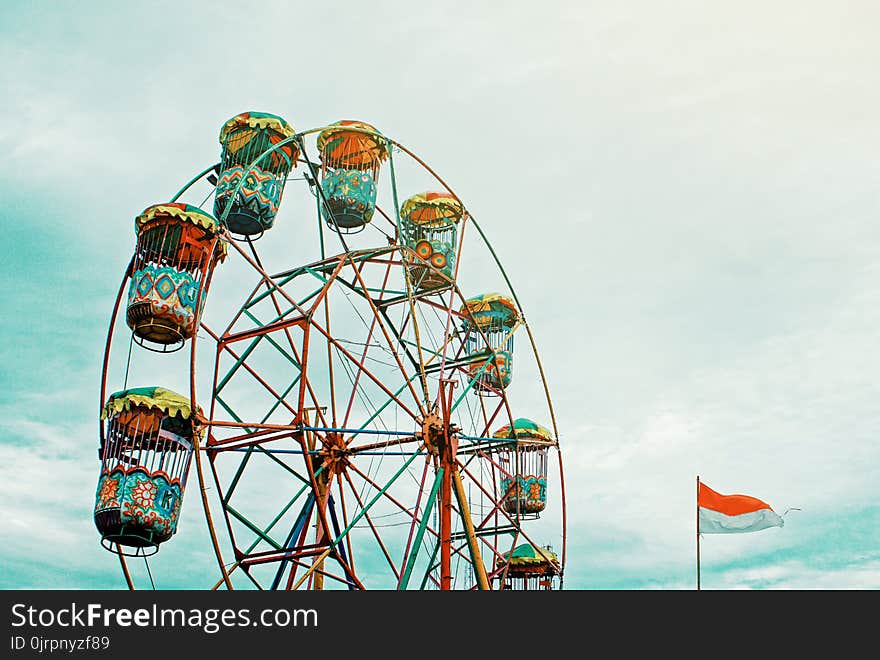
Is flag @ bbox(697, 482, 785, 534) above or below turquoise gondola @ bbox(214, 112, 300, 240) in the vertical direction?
below

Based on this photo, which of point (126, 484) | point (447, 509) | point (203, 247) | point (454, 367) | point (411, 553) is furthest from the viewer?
point (454, 367)

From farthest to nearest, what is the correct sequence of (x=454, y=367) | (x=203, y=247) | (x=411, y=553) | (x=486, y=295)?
(x=486, y=295), (x=454, y=367), (x=411, y=553), (x=203, y=247)

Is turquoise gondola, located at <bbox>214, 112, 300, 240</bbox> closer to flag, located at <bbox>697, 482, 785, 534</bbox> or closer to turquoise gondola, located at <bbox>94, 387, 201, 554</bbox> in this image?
turquoise gondola, located at <bbox>94, 387, 201, 554</bbox>

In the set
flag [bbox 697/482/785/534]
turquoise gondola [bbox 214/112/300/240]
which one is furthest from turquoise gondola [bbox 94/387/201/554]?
flag [bbox 697/482/785/534]

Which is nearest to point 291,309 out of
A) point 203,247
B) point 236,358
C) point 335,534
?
point 236,358

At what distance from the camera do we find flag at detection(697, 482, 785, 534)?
21.4 meters

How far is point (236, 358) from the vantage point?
70.7 ft

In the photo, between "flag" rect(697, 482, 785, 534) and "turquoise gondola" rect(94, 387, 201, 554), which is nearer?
"turquoise gondola" rect(94, 387, 201, 554)

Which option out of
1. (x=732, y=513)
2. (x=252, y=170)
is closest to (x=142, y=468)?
(x=252, y=170)

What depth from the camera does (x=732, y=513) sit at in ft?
70.4
